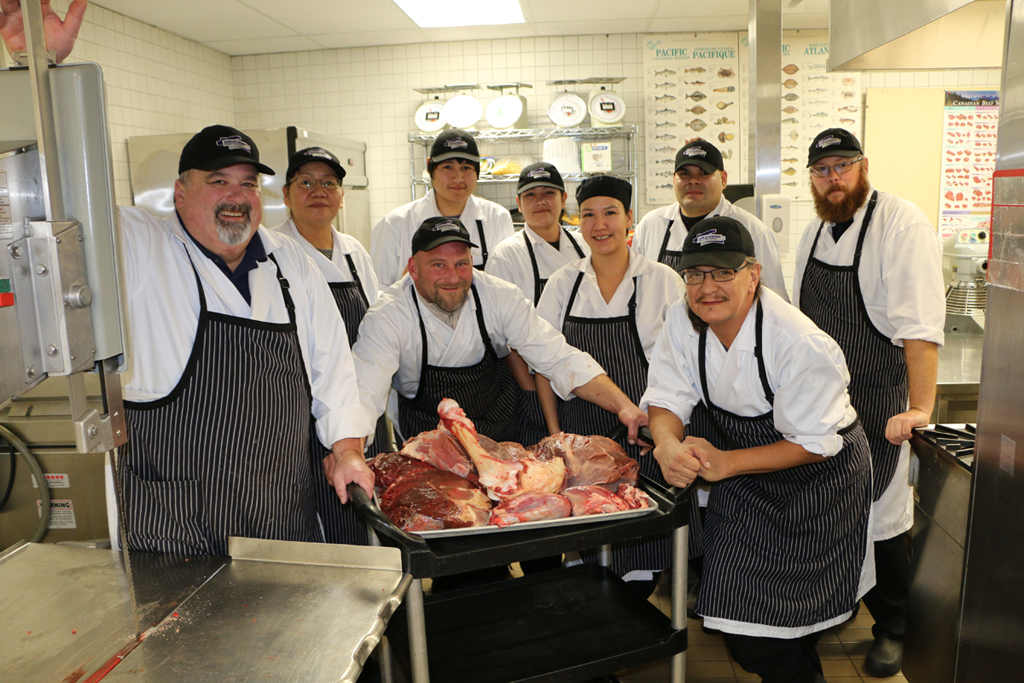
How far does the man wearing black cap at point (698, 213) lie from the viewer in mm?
3197

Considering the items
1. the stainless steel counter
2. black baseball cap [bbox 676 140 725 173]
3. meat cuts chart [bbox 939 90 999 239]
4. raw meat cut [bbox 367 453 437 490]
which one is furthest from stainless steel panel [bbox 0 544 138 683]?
meat cuts chart [bbox 939 90 999 239]

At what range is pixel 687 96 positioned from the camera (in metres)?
5.96

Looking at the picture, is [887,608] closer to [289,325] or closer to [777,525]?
[777,525]

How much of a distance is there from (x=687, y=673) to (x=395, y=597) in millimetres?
1684

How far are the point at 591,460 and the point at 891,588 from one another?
1.46 meters

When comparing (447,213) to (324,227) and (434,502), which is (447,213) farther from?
(434,502)

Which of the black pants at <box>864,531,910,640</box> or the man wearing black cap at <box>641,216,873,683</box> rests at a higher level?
the man wearing black cap at <box>641,216,873,683</box>

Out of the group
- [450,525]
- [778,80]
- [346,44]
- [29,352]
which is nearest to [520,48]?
[346,44]

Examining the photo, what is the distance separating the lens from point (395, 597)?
1.36 meters

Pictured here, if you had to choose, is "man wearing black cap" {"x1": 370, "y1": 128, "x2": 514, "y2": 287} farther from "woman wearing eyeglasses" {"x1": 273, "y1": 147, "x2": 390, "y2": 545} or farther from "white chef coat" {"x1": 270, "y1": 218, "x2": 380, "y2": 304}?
"woman wearing eyeglasses" {"x1": 273, "y1": 147, "x2": 390, "y2": 545}

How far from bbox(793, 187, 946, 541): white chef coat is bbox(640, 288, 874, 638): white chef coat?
404 mm

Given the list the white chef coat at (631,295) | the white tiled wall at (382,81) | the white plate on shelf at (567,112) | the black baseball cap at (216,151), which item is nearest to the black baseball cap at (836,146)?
the white chef coat at (631,295)

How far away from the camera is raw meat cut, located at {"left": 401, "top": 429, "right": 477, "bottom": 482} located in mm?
1898

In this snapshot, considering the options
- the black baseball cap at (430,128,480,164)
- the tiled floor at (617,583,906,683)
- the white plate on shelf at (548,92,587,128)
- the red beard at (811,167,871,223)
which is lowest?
the tiled floor at (617,583,906,683)
